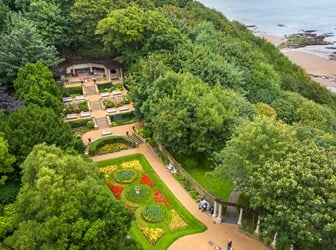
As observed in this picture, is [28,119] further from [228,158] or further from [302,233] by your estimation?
[302,233]

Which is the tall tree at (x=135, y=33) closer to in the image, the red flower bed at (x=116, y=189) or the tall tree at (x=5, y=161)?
the red flower bed at (x=116, y=189)

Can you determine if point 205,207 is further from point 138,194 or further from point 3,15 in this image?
point 3,15

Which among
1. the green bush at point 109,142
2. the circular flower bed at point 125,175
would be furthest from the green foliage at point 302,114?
the circular flower bed at point 125,175

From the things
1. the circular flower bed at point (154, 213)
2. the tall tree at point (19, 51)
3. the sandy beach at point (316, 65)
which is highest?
the tall tree at point (19, 51)

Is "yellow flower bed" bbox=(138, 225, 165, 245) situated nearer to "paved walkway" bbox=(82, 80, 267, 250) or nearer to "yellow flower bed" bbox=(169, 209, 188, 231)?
"yellow flower bed" bbox=(169, 209, 188, 231)

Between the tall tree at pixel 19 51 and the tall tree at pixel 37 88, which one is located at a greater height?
the tall tree at pixel 19 51

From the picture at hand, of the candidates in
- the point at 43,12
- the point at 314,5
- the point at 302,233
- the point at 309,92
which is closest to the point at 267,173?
the point at 302,233

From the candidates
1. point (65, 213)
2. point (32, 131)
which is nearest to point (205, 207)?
point (65, 213)
